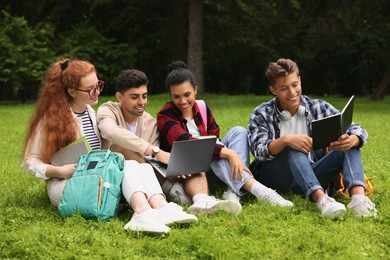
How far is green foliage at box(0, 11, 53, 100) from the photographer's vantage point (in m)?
19.4

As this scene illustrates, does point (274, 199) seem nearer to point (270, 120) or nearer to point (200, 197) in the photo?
point (200, 197)

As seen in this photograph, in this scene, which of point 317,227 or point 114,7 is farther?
point 114,7

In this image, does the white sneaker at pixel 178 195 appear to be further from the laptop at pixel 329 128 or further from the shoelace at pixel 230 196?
the laptop at pixel 329 128

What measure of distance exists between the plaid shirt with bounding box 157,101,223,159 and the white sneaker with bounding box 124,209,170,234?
3.10 ft

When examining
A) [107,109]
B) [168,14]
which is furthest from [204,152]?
[168,14]

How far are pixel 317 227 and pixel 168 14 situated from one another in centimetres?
2030

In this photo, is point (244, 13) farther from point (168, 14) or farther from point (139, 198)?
point (139, 198)

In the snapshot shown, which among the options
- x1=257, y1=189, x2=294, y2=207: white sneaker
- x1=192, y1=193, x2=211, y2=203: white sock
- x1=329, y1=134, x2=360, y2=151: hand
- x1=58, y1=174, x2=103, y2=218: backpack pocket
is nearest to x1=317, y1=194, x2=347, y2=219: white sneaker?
x1=257, y1=189, x2=294, y2=207: white sneaker

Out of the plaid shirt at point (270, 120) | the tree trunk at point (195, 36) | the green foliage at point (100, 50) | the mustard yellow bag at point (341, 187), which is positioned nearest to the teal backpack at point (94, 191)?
the plaid shirt at point (270, 120)

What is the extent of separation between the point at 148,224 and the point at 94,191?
0.55 meters

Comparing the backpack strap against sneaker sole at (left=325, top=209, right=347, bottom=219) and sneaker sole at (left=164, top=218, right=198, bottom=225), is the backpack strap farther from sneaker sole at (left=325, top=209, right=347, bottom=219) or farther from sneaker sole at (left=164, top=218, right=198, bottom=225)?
sneaker sole at (left=325, top=209, right=347, bottom=219)

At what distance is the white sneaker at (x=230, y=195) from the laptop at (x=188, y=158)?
0.80 feet

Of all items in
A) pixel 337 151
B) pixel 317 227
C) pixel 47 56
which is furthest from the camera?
pixel 47 56

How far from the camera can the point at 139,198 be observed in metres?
4.07
